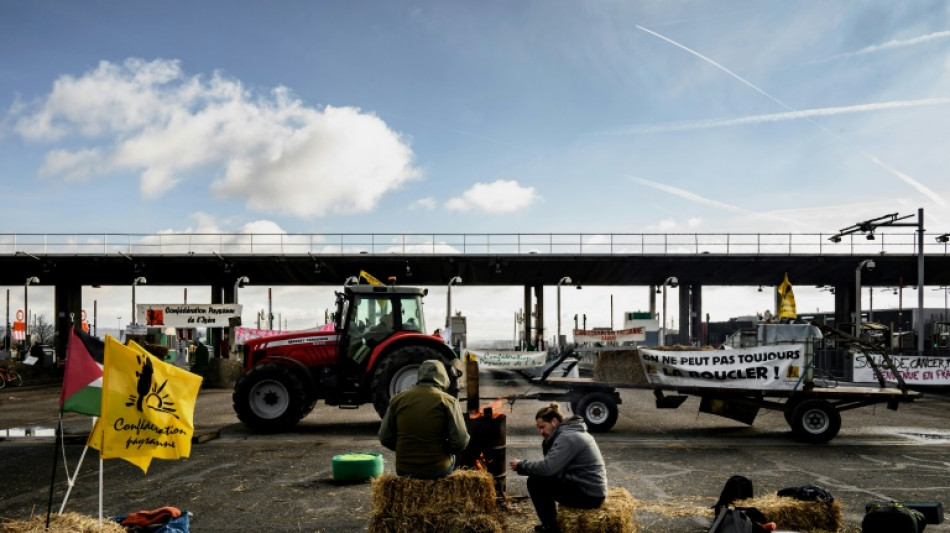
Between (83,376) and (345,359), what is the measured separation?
28.0 feet

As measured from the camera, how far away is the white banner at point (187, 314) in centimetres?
3469

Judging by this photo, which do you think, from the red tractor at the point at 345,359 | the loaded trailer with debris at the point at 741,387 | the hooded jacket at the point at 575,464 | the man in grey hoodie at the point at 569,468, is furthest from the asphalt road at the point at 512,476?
the hooded jacket at the point at 575,464

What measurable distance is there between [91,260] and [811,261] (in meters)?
41.4

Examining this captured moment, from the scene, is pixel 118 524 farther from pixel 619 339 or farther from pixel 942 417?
pixel 619 339

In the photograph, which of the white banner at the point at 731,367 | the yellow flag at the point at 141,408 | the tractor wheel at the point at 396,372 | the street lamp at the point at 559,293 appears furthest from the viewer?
the street lamp at the point at 559,293

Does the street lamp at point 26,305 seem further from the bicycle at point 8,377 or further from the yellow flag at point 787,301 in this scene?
the yellow flag at point 787,301

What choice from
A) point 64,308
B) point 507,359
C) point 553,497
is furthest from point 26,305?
point 553,497

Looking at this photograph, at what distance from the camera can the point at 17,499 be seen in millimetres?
8820

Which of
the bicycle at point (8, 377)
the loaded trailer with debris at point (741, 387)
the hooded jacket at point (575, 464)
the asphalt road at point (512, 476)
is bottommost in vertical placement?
the bicycle at point (8, 377)

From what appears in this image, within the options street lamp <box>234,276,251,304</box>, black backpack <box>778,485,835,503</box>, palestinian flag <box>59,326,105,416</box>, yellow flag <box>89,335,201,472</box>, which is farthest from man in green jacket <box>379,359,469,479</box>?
street lamp <box>234,276,251,304</box>

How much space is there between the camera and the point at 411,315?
1548 centimetres

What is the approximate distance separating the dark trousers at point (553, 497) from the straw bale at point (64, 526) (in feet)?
11.4

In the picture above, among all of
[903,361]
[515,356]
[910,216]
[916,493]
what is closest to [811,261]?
[910,216]

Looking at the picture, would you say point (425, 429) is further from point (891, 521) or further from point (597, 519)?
point (891, 521)
